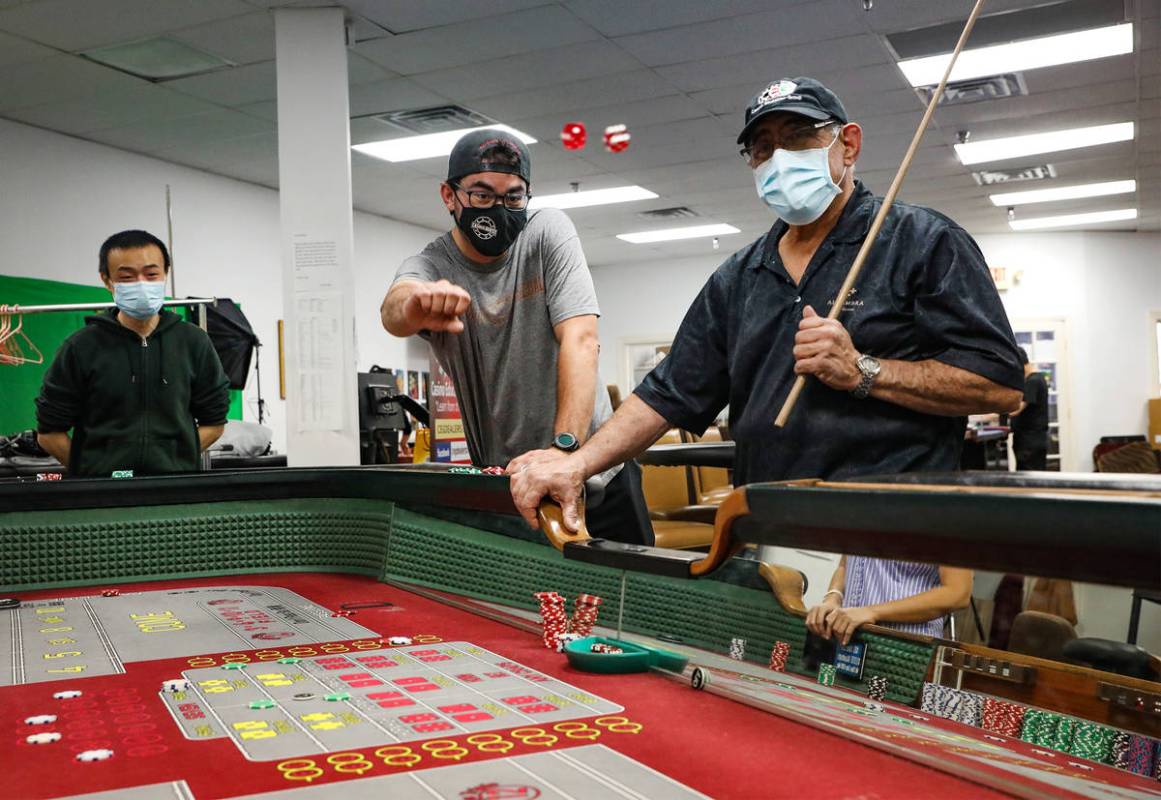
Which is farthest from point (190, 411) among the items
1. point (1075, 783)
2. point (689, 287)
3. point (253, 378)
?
point (689, 287)

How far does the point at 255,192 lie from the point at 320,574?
7.45 metres

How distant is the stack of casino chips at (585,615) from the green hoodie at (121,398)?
2069mm

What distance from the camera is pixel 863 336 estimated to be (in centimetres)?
180

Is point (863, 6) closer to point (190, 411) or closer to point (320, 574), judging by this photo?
point (190, 411)

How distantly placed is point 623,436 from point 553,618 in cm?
51

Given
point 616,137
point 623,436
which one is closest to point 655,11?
point 616,137

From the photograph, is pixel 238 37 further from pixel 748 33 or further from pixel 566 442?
pixel 566 442

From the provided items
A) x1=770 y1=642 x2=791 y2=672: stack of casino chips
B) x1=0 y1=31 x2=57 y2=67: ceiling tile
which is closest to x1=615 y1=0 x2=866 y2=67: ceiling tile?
x1=0 y1=31 x2=57 y2=67: ceiling tile

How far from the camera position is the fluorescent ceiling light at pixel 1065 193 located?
10172 millimetres

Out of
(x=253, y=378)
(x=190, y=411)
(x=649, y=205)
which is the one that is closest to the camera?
(x=190, y=411)

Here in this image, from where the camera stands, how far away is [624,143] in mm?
7312

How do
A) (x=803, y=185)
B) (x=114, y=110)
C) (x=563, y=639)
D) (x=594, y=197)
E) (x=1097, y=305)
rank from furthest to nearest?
(x=1097, y=305) → (x=594, y=197) → (x=114, y=110) → (x=803, y=185) → (x=563, y=639)

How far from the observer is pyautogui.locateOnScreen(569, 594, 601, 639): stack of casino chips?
4.91 feet

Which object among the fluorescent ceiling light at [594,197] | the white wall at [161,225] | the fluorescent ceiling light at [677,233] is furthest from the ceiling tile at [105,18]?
the fluorescent ceiling light at [677,233]
